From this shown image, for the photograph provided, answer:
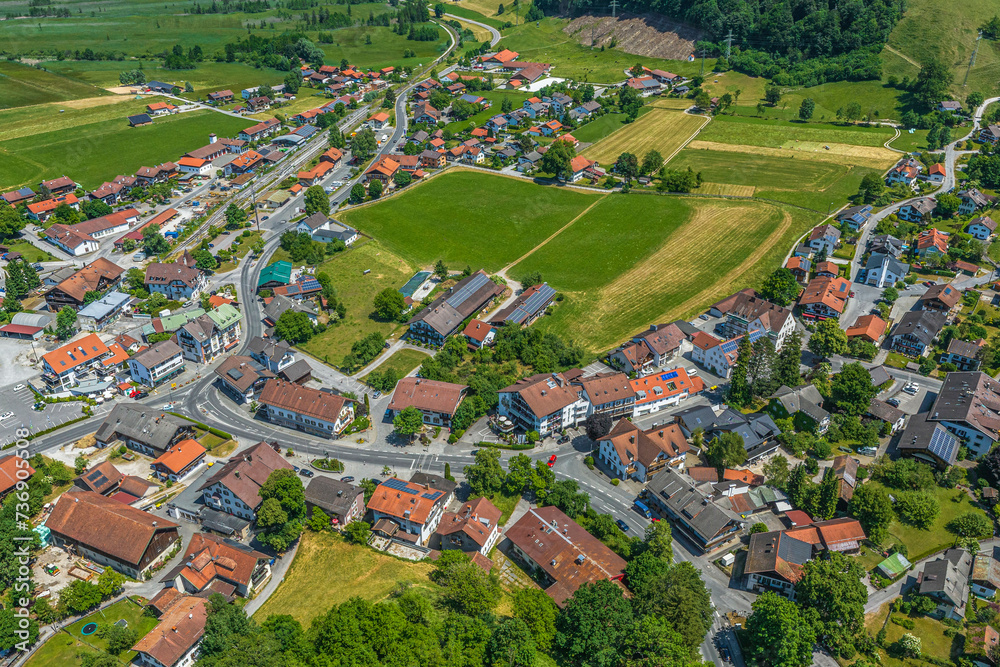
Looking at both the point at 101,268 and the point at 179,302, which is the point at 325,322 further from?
the point at 101,268

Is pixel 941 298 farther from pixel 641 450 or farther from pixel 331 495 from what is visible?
pixel 331 495

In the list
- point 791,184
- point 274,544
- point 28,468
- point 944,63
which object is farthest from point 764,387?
point 944,63

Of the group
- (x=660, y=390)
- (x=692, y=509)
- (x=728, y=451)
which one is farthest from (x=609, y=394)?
(x=692, y=509)

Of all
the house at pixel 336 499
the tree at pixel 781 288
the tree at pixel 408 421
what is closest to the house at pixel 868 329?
the tree at pixel 781 288

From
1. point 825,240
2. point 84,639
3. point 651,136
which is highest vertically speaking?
point 651,136

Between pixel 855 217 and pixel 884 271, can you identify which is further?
pixel 855 217

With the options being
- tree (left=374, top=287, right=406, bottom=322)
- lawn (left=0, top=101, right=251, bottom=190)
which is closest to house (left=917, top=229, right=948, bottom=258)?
tree (left=374, top=287, right=406, bottom=322)
